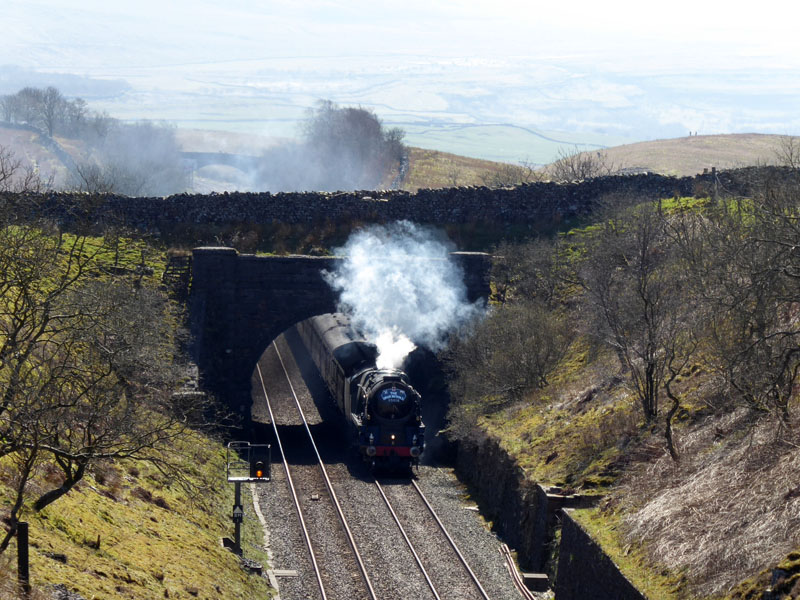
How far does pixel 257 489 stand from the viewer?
32094mm

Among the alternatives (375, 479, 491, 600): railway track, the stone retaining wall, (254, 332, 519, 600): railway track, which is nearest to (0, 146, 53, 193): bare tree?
(254, 332, 519, 600): railway track

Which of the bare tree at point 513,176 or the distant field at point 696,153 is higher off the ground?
the distant field at point 696,153

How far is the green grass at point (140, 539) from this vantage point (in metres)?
17.6

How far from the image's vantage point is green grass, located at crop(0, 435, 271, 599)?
693 inches

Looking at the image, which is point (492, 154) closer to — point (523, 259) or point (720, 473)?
point (523, 259)

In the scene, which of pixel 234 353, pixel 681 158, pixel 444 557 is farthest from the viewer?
pixel 681 158

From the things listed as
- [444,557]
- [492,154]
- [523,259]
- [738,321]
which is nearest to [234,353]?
[523,259]

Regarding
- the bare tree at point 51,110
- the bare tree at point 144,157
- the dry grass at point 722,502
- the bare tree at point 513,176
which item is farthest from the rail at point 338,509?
the bare tree at point 51,110

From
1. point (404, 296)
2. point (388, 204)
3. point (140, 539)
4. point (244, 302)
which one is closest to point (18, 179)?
point (244, 302)

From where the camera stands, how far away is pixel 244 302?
129 ft

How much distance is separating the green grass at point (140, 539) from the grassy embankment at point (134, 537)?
0.03 m

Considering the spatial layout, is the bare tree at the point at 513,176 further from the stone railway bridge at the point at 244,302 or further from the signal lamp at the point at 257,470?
the signal lamp at the point at 257,470

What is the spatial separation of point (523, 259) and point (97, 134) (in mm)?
111318

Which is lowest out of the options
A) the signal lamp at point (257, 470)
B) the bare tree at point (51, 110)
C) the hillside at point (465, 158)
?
the signal lamp at point (257, 470)
